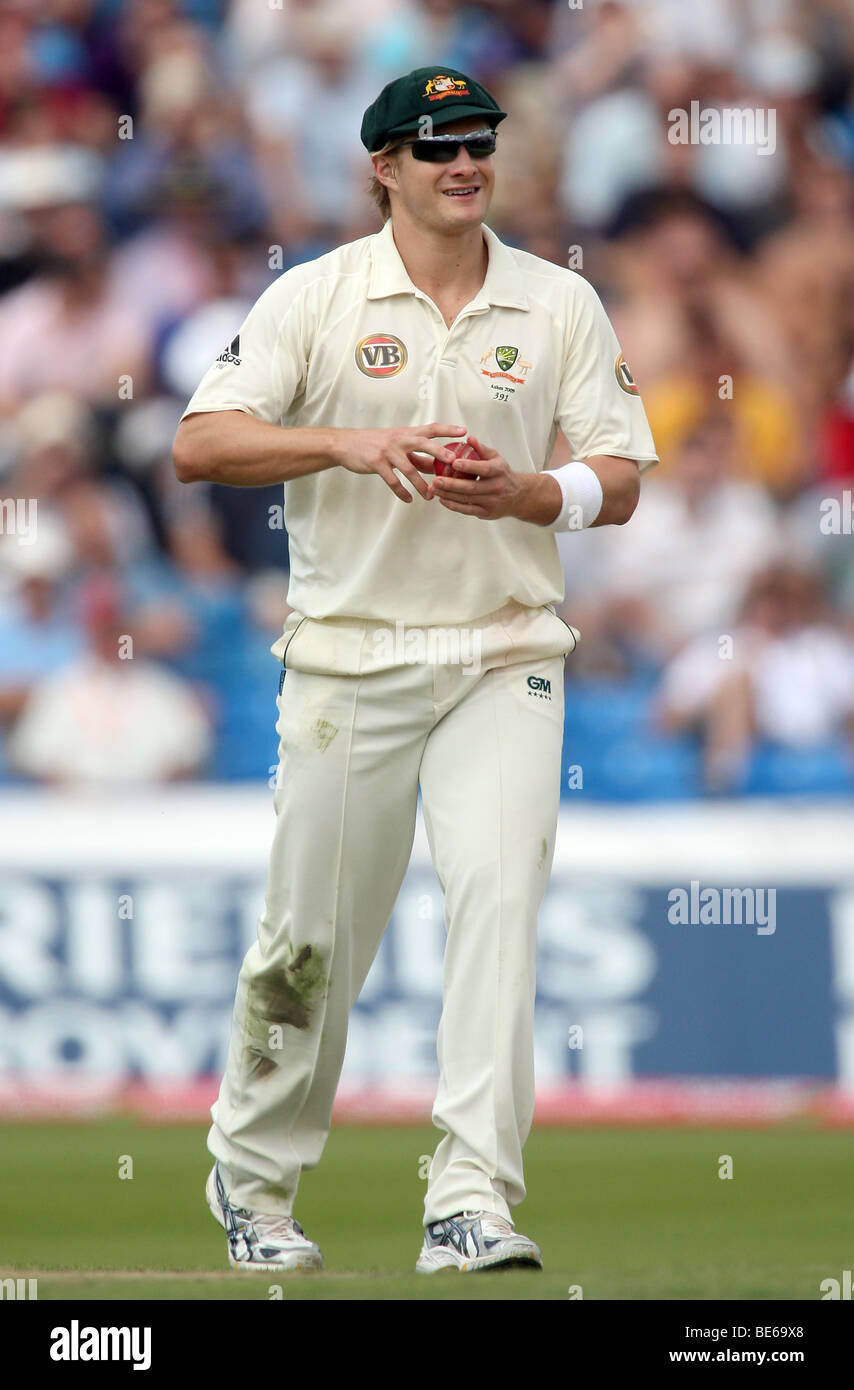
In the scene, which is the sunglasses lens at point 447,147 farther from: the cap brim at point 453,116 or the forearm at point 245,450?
the forearm at point 245,450

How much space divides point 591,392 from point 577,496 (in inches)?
12.7

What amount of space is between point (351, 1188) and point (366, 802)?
2.38m

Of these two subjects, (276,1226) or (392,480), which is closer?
(392,480)

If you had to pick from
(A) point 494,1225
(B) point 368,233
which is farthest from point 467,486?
(B) point 368,233

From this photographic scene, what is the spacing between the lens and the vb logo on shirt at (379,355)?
4.31m

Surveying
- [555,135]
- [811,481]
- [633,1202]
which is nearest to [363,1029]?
[633,1202]

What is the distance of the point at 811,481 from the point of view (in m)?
9.12

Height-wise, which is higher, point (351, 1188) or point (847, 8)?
point (847, 8)

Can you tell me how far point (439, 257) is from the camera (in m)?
4.41

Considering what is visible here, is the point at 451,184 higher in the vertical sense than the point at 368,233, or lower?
lower

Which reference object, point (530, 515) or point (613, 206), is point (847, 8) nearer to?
point (613, 206)

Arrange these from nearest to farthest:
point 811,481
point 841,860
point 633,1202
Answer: point 633,1202 → point 841,860 → point 811,481

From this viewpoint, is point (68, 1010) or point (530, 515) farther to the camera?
point (68, 1010)

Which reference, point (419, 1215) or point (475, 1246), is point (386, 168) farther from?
point (419, 1215)
